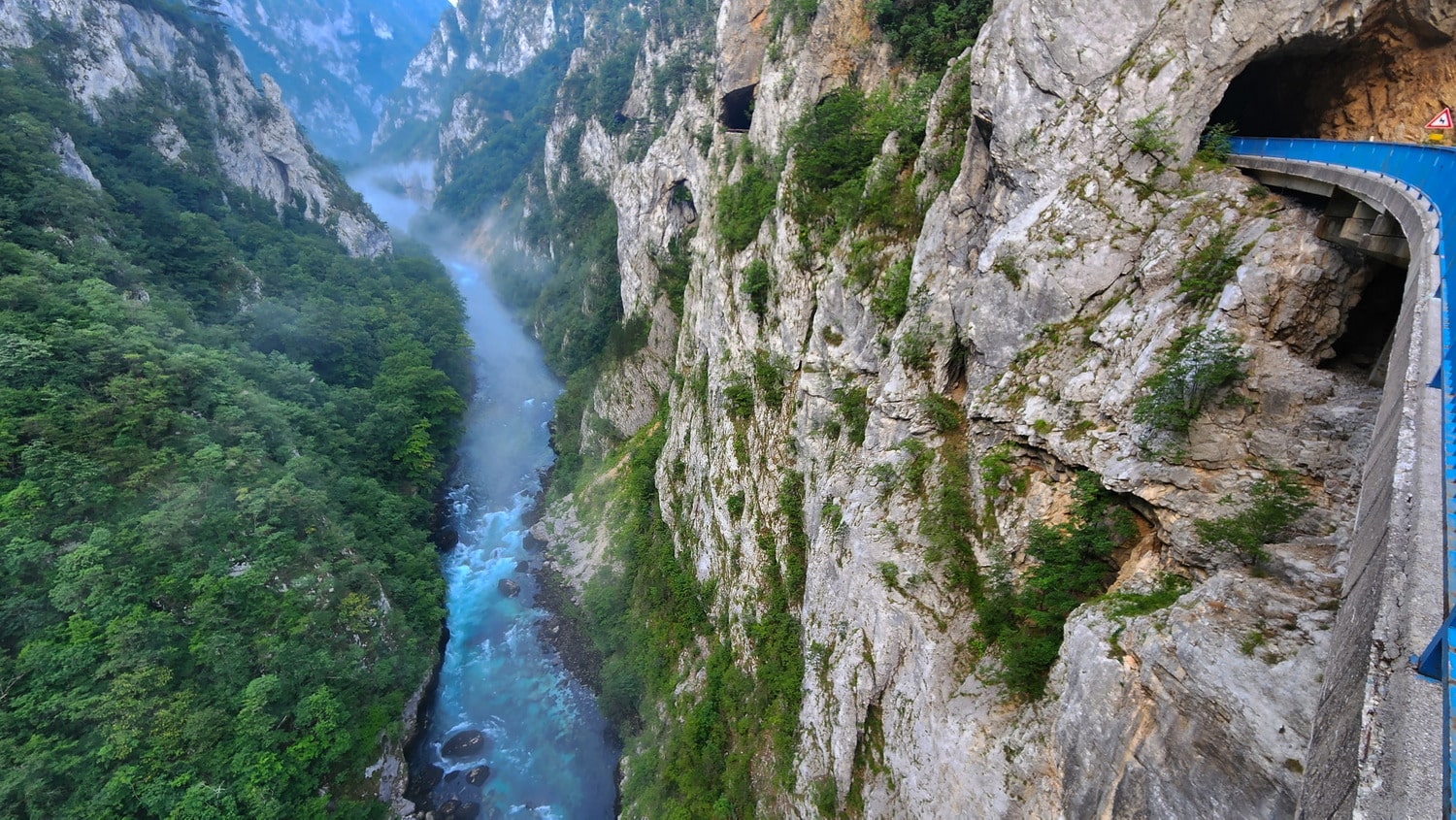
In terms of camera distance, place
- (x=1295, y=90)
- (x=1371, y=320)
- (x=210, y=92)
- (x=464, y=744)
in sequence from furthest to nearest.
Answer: (x=210, y=92) → (x=464, y=744) → (x=1295, y=90) → (x=1371, y=320)

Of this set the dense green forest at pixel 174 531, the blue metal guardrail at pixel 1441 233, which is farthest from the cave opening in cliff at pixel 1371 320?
the dense green forest at pixel 174 531

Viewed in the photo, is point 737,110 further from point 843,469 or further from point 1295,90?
point 1295,90

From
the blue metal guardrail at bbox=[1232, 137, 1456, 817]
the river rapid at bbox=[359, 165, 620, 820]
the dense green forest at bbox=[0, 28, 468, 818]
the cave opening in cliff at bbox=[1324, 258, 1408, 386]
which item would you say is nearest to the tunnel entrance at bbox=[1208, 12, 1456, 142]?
the blue metal guardrail at bbox=[1232, 137, 1456, 817]

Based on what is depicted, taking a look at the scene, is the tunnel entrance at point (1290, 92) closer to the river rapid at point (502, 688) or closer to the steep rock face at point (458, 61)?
the river rapid at point (502, 688)

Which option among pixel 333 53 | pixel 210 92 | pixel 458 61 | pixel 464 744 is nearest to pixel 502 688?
pixel 464 744

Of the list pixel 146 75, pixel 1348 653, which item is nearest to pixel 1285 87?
pixel 1348 653

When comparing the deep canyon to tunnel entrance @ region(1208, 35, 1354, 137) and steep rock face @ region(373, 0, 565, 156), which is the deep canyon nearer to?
tunnel entrance @ region(1208, 35, 1354, 137)
